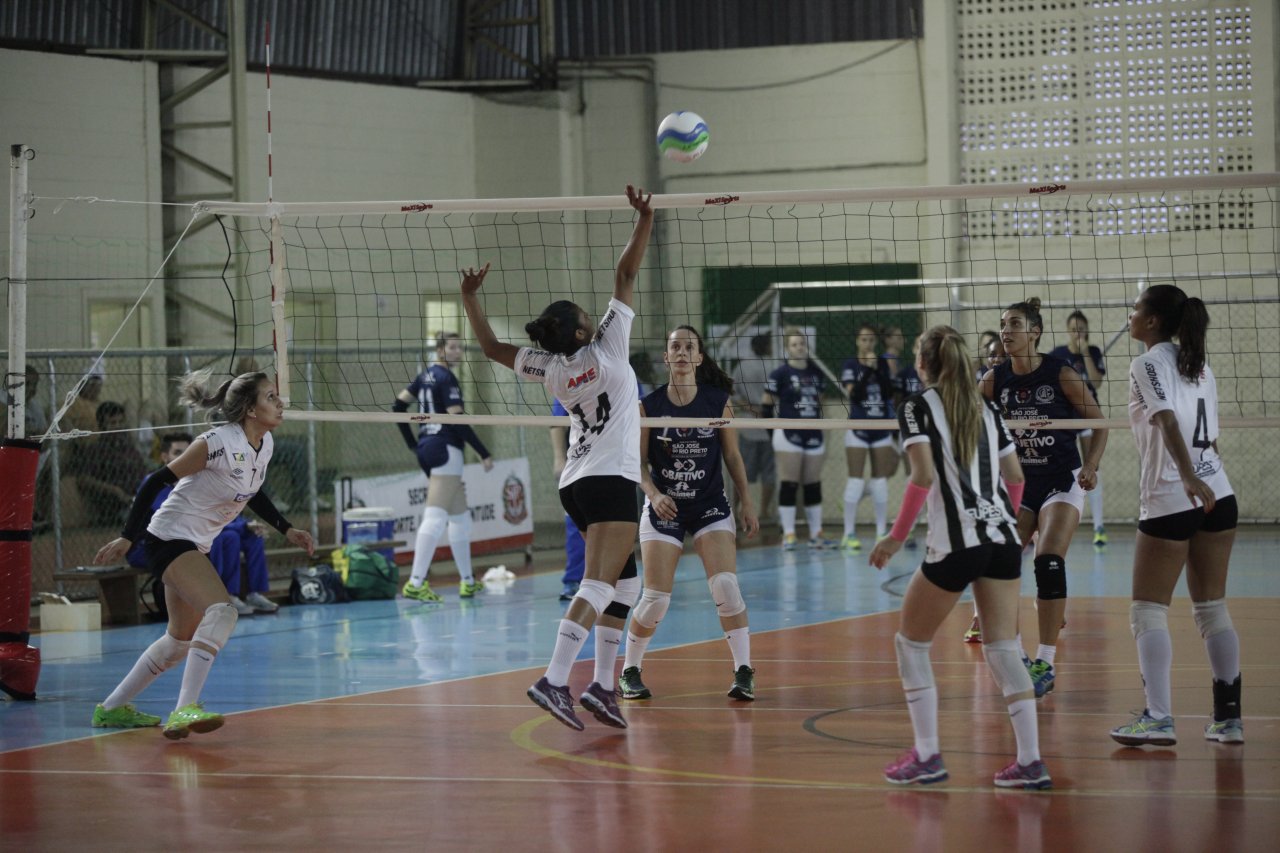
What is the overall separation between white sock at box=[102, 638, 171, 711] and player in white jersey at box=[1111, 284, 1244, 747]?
4.22 m

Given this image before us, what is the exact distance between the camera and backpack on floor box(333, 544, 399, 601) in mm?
12375

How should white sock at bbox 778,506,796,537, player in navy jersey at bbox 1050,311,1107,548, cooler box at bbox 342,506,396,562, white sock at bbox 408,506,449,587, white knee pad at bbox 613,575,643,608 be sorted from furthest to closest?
white sock at bbox 778,506,796,537
cooler box at bbox 342,506,396,562
white sock at bbox 408,506,449,587
player in navy jersey at bbox 1050,311,1107,548
white knee pad at bbox 613,575,643,608

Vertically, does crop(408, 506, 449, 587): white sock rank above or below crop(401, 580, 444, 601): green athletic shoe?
above

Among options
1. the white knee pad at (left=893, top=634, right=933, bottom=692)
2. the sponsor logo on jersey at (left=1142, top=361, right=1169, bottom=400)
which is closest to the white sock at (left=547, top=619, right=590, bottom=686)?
the white knee pad at (left=893, top=634, right=933, bottom=692)

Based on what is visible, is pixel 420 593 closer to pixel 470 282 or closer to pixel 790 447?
pixel 790 447

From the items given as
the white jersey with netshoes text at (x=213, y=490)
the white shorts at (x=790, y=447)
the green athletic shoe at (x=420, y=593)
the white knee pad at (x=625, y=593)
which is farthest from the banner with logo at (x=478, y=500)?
the white knee pad at (x=625, y=593)

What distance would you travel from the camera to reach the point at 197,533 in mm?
6652

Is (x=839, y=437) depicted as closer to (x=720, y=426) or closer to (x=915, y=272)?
(x=915, y=272)

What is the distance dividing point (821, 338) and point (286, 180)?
6801mm

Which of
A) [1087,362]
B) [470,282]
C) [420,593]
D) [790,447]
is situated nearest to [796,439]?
[790,447]

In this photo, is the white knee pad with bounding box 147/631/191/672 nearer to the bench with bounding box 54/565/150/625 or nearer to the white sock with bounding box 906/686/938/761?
the white sock with bounding box 906/686/938/761

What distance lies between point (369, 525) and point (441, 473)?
4.20 feet

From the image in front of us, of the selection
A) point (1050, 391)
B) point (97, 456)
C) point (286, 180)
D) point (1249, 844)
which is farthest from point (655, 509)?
point (286, 180)

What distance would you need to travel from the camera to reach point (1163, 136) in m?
17.3
